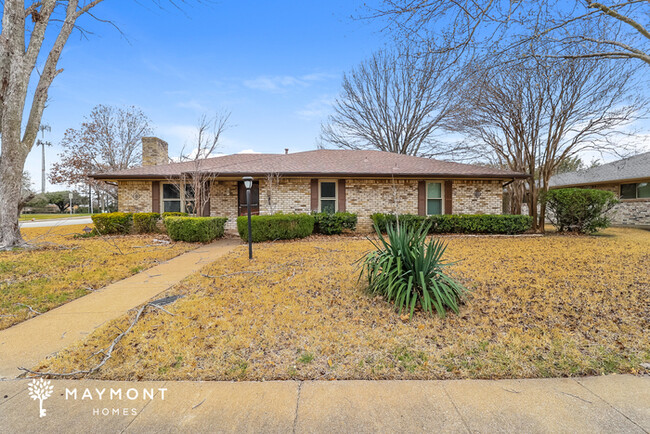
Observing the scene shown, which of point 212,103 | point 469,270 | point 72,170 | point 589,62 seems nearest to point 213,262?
point 469,270

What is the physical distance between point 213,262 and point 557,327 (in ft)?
19.4

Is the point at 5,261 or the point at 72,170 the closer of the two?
the point at 5,261

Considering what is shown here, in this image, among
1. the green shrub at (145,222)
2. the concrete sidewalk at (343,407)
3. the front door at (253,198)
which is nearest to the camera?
the concrete sidewalk at (343,407)

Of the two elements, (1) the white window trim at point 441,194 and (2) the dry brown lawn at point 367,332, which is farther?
(1) the white window trim at point 441,194

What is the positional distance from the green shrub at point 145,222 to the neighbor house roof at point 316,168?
158 centimetres

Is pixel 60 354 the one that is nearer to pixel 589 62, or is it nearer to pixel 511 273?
pixel 511 273

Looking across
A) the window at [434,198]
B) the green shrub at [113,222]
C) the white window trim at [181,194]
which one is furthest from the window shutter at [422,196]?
the green shrub at [113,222]

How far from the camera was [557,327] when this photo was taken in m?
3.00

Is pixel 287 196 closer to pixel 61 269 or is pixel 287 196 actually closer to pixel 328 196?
pixel 328 196

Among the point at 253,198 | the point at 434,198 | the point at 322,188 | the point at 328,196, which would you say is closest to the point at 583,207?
the point at 434,198

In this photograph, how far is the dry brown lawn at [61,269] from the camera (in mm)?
3781

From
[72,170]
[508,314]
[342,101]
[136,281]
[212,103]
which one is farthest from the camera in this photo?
[72,170]

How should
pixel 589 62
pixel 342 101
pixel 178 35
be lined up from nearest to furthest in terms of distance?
1. pixel 178 35
2. pixel 589 62
3. pixel 342 101

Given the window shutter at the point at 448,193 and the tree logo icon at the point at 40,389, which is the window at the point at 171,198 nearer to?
the tree logo icon at the point at 40,389
